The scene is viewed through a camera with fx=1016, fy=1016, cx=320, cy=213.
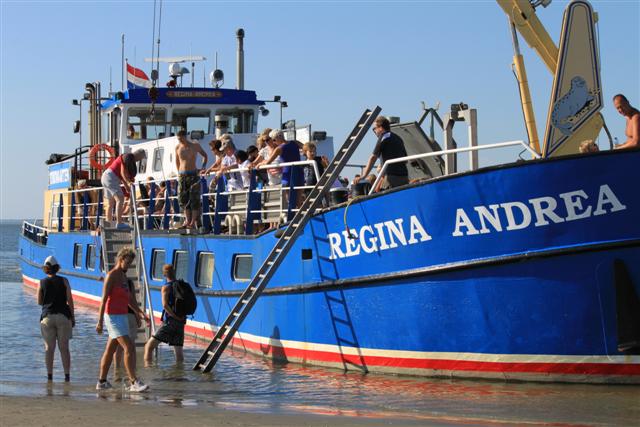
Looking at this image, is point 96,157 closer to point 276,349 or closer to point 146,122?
point 146,122

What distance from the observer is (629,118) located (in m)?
11.1

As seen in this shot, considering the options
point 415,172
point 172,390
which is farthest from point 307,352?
point 415,172

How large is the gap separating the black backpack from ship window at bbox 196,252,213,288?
2.28 m

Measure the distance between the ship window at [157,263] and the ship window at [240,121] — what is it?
505 cm

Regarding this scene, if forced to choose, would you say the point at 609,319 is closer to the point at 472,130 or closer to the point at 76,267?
the point at 472,130

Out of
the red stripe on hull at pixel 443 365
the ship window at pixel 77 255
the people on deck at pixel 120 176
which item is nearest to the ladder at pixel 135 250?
the people on deck at pixel 120 176

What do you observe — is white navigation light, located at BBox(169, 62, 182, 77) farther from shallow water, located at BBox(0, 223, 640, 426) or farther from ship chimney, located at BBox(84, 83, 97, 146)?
shallow water, located at BBox(0, 223, 640, 426)

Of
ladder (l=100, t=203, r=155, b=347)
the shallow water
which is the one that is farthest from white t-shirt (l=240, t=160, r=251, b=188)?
the shallow water

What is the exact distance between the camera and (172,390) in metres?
11.6

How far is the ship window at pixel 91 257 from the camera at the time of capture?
23.4 meters

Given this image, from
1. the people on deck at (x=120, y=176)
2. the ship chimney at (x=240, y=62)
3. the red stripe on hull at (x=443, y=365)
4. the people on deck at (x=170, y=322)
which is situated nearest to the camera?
the red stripe on hull at (x=443, y=365)

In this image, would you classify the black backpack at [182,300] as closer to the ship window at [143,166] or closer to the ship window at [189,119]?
the ship window at [143,166]

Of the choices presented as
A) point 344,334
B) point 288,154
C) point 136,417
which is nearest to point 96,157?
point 288,154

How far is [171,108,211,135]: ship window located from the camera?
22.7m
